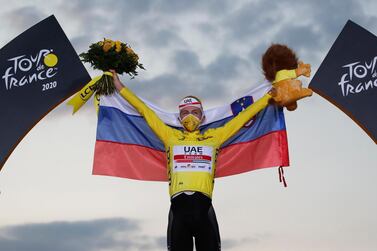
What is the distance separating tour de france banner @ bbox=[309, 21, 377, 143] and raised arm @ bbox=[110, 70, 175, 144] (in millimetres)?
2409

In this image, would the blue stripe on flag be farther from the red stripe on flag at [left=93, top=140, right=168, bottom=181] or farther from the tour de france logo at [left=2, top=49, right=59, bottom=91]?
the tour de france logo at [left=2, top=49, right=59, bottom=91]

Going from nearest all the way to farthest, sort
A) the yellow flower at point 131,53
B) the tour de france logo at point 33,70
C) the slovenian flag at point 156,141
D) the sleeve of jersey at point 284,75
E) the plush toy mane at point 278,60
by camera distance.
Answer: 1. the sleeve of jersey at point 284,75
2. the plush toy mane at point 278,60
3. the yellow flower at point 131,53
4. the slovenian flag at point 156,141
5. the tour de france logo at point 33,70

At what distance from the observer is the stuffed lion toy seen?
10156 mm

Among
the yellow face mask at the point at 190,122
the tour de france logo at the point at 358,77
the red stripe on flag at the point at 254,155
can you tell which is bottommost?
the red stripe on flag at the point at 254,155

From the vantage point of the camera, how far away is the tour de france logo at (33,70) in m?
11.0

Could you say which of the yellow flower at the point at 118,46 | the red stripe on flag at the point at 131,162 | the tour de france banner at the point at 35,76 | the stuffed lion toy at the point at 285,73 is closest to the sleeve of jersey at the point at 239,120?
the stuffed lion toy at the point at 285,73

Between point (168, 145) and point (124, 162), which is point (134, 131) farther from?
point (168, 145)

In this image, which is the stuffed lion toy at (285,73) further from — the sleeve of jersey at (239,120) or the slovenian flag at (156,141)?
the slovenian flag at (156,141)

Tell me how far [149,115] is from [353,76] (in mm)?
3222

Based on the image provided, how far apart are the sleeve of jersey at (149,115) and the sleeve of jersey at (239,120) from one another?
739 mm

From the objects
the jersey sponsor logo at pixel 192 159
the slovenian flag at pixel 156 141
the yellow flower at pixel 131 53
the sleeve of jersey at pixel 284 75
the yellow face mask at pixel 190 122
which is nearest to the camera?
the jersey sponsor logo at pixel 192 159

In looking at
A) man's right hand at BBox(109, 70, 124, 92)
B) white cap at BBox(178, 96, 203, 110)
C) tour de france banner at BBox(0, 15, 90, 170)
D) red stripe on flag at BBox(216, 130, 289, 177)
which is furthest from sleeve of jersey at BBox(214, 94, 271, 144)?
tour de france banner at BBox(0, 15, 90, 170)

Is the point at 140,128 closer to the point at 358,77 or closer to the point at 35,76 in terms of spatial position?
the point at 35,76

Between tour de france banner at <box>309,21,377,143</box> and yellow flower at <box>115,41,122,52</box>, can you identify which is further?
tour de france banner at <box>309,21,377,143</box>
